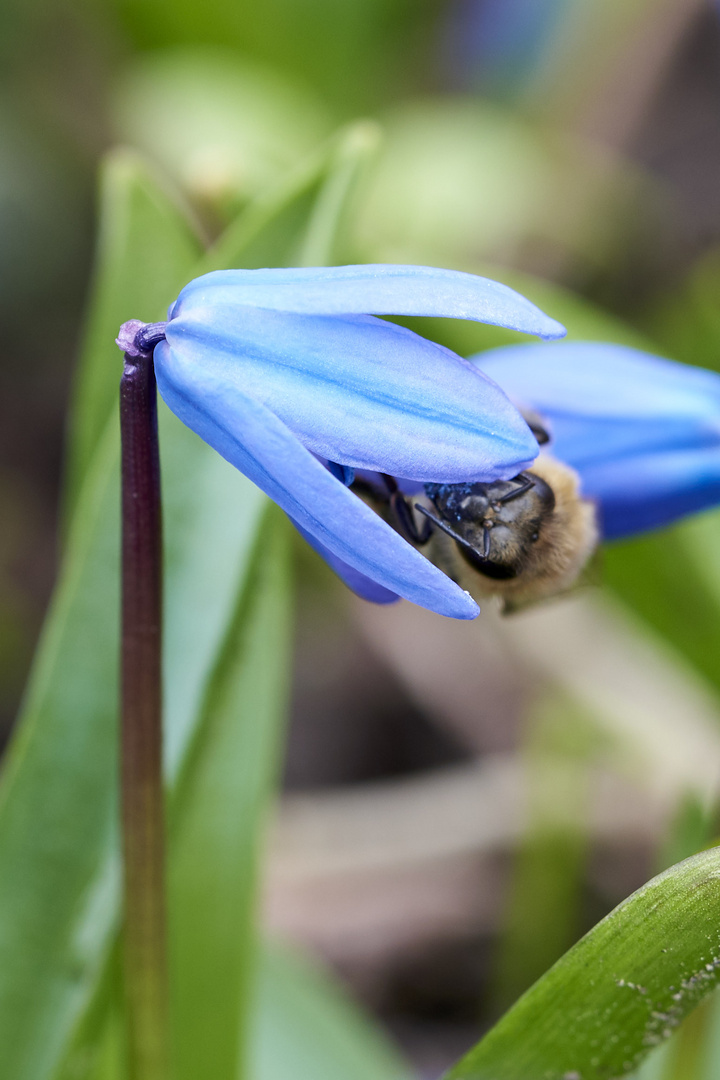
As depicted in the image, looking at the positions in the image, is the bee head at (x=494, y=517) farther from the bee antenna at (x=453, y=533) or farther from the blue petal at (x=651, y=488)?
the blue petal at (x=651, y=488)

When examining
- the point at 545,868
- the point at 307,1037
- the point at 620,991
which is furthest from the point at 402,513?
the point at 545,868

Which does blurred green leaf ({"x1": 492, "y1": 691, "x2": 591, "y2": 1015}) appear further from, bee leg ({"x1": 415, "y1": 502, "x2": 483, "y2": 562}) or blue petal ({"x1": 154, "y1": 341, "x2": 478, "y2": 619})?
blue petal ({"x1": 154, "y1": 341, "x2": 478, "y2": 619})

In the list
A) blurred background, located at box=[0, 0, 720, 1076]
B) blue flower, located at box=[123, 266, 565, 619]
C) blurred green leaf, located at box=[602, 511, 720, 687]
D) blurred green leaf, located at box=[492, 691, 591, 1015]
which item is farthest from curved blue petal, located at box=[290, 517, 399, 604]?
blurred green leaf, located at box=[492, 691, 591, 1015]

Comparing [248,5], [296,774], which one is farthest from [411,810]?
[248,5]

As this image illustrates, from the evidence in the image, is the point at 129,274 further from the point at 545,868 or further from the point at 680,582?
the point at 545,868

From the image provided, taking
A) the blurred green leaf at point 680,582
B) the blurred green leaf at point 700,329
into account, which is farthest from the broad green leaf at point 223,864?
the blurred green leaf at point 700,329

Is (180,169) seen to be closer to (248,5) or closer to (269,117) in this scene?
(269,117)
